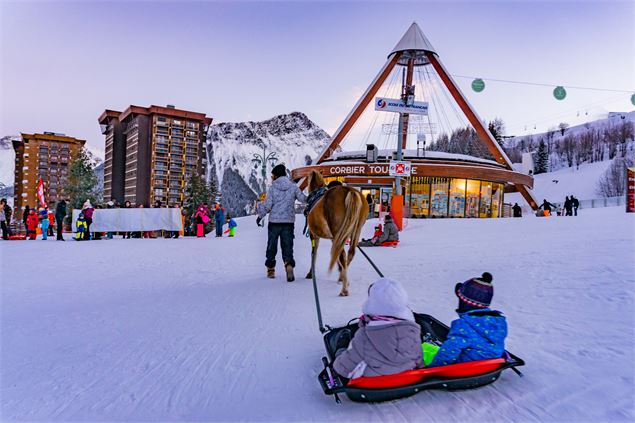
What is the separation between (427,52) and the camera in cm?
3938

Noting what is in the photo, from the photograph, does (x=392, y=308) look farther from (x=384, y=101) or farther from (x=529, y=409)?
(x=384, y=101)

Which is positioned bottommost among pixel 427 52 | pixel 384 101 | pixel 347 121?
pixel 384 101

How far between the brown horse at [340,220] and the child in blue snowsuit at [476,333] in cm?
294

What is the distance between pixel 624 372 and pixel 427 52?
41902mm

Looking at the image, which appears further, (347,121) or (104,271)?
(347,121)

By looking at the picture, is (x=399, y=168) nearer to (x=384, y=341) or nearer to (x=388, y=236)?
(x=388, y=236)

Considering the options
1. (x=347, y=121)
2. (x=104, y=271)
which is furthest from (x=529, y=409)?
(x=347, y=121)

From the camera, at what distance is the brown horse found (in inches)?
225

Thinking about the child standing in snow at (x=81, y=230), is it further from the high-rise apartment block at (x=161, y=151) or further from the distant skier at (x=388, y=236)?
the high-rise apartment block at (x=161, y=151)

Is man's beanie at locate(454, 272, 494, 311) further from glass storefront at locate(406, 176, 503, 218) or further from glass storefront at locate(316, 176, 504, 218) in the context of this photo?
glass storefront at locate(406, 176, 503, 218)

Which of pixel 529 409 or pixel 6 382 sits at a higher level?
pixel 529 409

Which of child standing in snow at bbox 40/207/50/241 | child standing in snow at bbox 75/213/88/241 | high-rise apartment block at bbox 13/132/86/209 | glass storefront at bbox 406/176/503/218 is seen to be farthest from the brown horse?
high-rise apartment block at bbox 13/132/86/209

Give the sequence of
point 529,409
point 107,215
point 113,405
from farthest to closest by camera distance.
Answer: point 107,215, point 113,405, point 529,409

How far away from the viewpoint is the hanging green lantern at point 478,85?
24.8m
